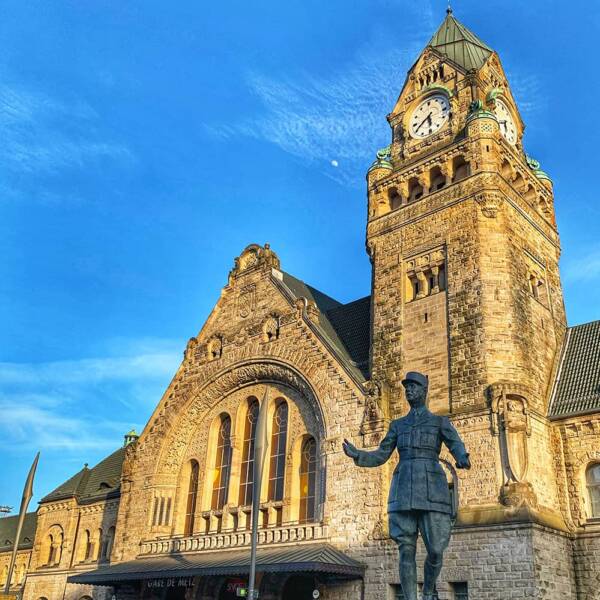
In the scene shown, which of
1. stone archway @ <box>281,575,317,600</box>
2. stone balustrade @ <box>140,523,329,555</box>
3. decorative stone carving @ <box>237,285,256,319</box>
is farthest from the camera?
decorative stone carving @ <box>237,285,256,319</box>

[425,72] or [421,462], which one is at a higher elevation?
[425,72]

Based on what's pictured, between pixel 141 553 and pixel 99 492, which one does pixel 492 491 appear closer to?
pixel 141 553

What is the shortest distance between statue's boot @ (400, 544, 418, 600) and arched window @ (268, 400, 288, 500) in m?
17.5

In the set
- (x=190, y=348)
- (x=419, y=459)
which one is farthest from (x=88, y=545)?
(x=419, y=459)

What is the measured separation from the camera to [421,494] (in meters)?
10.5

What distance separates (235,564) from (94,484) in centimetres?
1811

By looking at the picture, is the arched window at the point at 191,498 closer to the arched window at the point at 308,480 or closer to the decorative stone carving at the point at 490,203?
the arched window at the point at 308,480

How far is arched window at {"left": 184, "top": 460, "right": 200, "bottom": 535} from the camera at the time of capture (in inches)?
1238

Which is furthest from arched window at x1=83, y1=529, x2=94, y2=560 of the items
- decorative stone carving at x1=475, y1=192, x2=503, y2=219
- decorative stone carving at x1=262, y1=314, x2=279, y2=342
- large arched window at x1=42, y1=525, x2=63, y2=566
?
decorative stone carving at x1=475, y1=192, x2=503, y2=219

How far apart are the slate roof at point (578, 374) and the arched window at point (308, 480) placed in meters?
8.87

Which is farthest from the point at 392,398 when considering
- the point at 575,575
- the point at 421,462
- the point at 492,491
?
the point at 421,462

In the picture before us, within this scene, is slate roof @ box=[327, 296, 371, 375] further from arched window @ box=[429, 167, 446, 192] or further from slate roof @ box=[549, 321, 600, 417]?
slate roof @ box=[549, 321, 600, 417]

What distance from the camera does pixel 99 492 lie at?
125 ft

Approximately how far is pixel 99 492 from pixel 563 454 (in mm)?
24708
